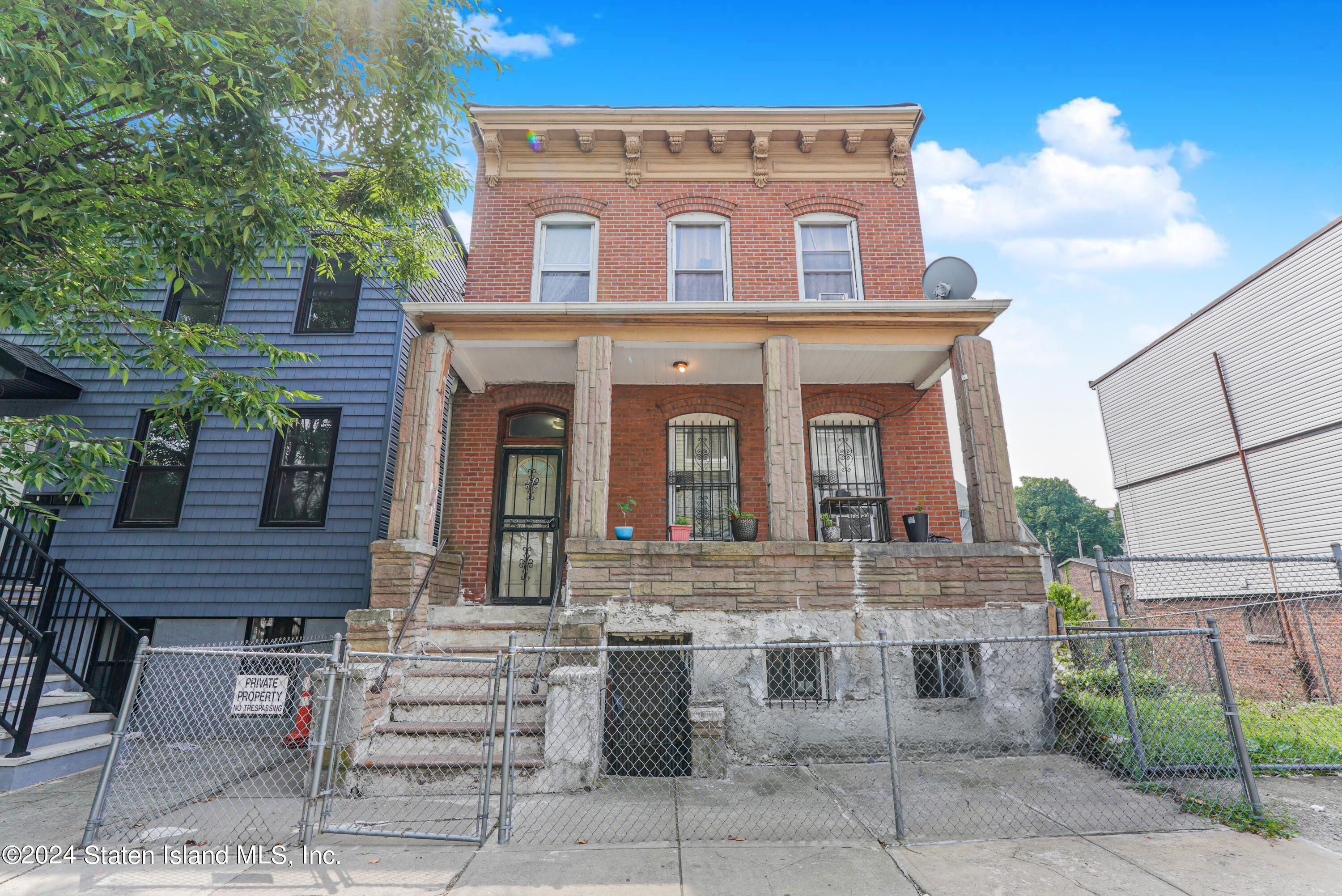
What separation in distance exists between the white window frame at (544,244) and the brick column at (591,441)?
2.14 m

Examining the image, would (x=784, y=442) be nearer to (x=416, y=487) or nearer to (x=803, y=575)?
(x=803, y=575)

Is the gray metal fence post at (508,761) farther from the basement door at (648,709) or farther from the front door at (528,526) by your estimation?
the front door at (528,526)

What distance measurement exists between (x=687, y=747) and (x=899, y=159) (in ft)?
29.9

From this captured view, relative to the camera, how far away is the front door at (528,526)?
8266mm

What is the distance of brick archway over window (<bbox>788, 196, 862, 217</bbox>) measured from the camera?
9.40 m

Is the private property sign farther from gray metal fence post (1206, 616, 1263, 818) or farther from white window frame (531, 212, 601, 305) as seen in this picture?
gray metal fence post (1206, 616, 1263, 818)

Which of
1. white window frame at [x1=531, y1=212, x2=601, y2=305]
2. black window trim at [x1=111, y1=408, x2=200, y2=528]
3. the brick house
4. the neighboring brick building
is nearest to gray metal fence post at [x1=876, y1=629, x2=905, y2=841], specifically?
the brick house

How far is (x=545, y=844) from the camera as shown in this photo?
4004mm

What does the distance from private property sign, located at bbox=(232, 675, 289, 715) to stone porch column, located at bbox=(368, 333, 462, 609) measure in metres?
1.73

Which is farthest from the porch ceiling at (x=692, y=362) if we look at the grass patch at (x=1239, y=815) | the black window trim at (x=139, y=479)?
the grass patch at (x=1239, y=815)

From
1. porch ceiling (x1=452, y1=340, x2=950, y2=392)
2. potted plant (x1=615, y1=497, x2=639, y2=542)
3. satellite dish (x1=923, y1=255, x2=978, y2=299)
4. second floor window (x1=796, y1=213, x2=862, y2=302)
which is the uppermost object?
second floor window (x1=796, y1=213, x2=862, y2=302)

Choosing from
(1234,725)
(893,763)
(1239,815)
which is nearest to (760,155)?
(893,763)

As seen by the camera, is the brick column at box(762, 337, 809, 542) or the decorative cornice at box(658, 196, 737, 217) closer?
the brick column at box(762, 337, 809, 542)

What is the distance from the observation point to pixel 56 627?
7773mm
